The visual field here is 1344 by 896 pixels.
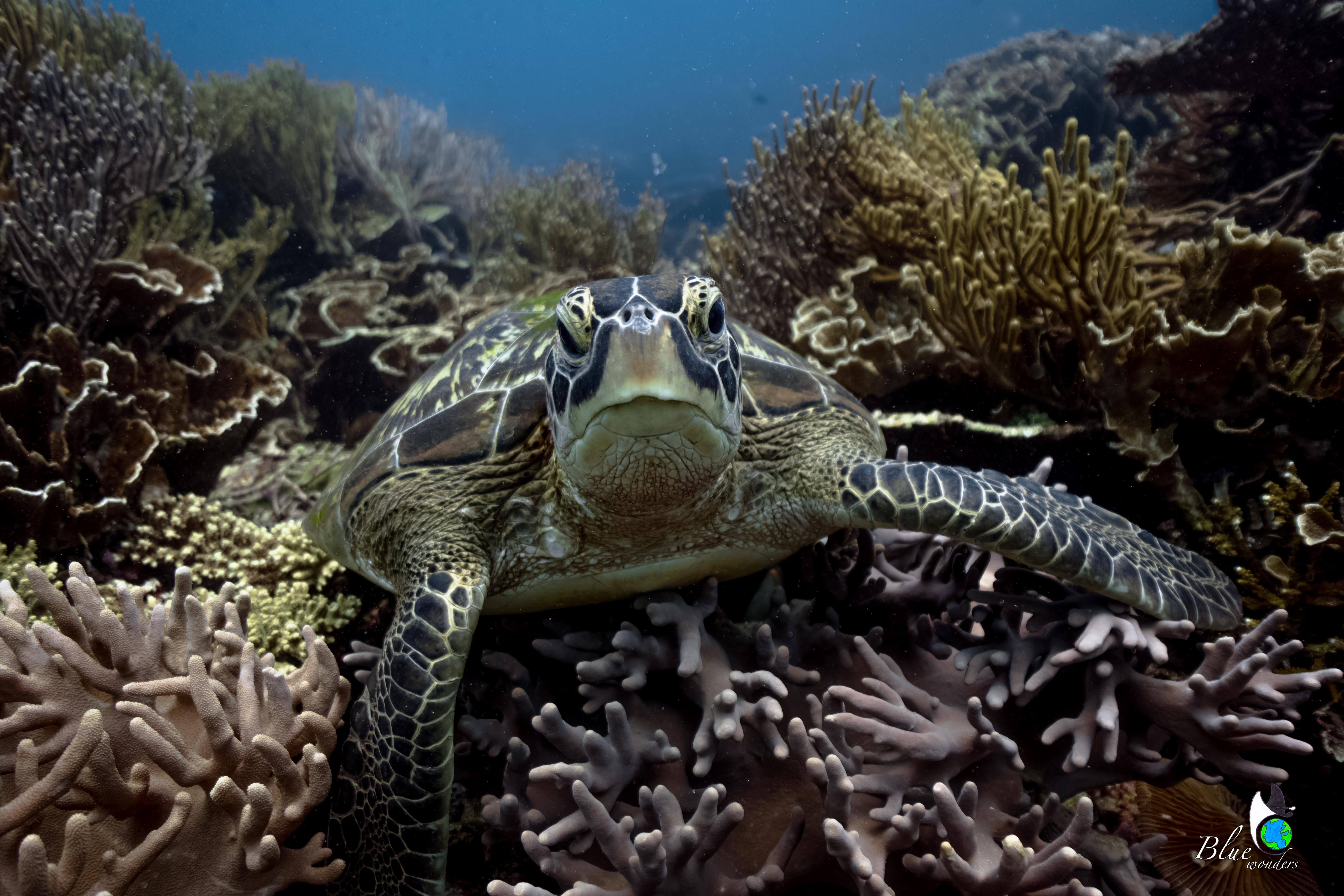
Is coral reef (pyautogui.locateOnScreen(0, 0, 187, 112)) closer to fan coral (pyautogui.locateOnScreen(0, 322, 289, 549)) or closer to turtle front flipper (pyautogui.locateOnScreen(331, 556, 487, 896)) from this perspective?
fan coral (pyautogui.locateOnScreen(0, 322, 289, 549))

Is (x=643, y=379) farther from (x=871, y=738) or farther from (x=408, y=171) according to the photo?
(x=408, y=171)

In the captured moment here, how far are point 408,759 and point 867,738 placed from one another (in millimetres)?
1099

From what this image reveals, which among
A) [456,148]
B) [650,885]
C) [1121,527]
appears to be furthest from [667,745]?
[456,148]

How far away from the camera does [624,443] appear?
1391mm

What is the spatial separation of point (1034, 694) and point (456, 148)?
11.8m

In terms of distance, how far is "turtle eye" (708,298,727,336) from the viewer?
1.40 metres

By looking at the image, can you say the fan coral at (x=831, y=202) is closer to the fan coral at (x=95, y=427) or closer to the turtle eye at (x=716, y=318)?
the turtle eye at (x=716, y=318)

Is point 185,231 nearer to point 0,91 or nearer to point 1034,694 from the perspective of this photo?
point 0,91

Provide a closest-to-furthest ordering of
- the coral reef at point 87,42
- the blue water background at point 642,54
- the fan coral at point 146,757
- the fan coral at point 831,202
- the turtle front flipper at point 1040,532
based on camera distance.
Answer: the fan coral at point 146,757
the turtle front flipper at point 1040,532
the fan coral at point 831,202
the coral reef at point 87,42
the blue water background at point 642,54

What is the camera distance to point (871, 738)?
1.39 meters

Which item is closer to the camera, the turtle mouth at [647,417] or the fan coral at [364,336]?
the turtle mouth at [647,417]

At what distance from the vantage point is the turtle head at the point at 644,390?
125 cm

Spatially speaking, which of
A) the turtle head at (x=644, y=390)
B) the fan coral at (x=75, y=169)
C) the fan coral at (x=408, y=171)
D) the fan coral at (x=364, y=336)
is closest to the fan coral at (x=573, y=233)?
the fan coral at (x=364, y=336)

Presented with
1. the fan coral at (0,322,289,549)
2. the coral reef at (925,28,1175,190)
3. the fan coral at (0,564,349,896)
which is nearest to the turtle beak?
the fan coral at (0,564,349,896)
